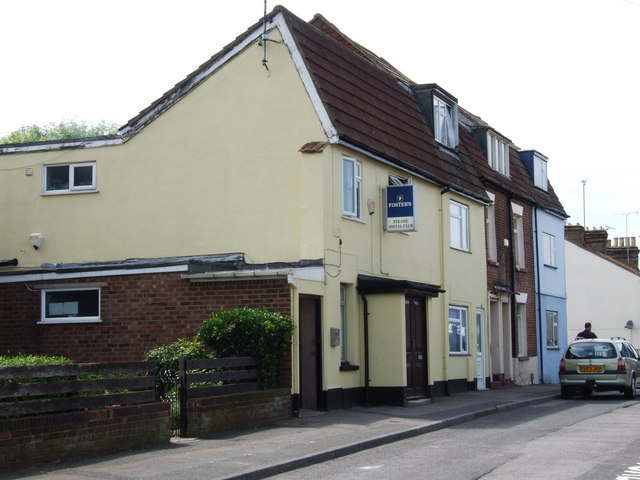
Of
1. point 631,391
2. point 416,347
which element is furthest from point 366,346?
point 631,391

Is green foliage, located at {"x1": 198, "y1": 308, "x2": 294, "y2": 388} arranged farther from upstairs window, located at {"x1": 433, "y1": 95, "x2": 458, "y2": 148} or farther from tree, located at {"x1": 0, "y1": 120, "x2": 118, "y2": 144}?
tree, located at {"x1": 0, "y1": 120, "x2": 118, "y2": 144}

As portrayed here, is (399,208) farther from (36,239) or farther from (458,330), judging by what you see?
(36,239)

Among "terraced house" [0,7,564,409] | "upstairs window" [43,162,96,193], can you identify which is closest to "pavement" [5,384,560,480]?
"terraced house" [0,7,564,409]

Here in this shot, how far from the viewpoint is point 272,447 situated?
12547 mm

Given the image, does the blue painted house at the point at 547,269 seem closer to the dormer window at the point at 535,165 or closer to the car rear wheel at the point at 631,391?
the dormer window at the point at 535,165

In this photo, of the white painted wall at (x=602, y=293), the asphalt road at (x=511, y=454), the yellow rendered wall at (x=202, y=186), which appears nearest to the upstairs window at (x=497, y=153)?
the yellow rendered wall at (x=202, y=186)

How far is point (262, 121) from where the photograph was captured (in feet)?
61.8

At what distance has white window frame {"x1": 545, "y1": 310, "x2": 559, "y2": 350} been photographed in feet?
105

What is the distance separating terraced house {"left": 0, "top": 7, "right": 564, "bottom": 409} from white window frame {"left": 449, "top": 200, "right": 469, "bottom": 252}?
2429mm

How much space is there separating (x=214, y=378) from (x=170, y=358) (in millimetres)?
1892

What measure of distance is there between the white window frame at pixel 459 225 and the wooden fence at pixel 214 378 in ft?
32.3

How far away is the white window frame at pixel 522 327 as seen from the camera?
96.8 feet

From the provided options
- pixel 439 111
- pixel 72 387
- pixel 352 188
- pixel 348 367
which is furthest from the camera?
pixel 439 111

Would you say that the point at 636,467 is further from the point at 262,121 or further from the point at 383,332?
the point at 262,121
